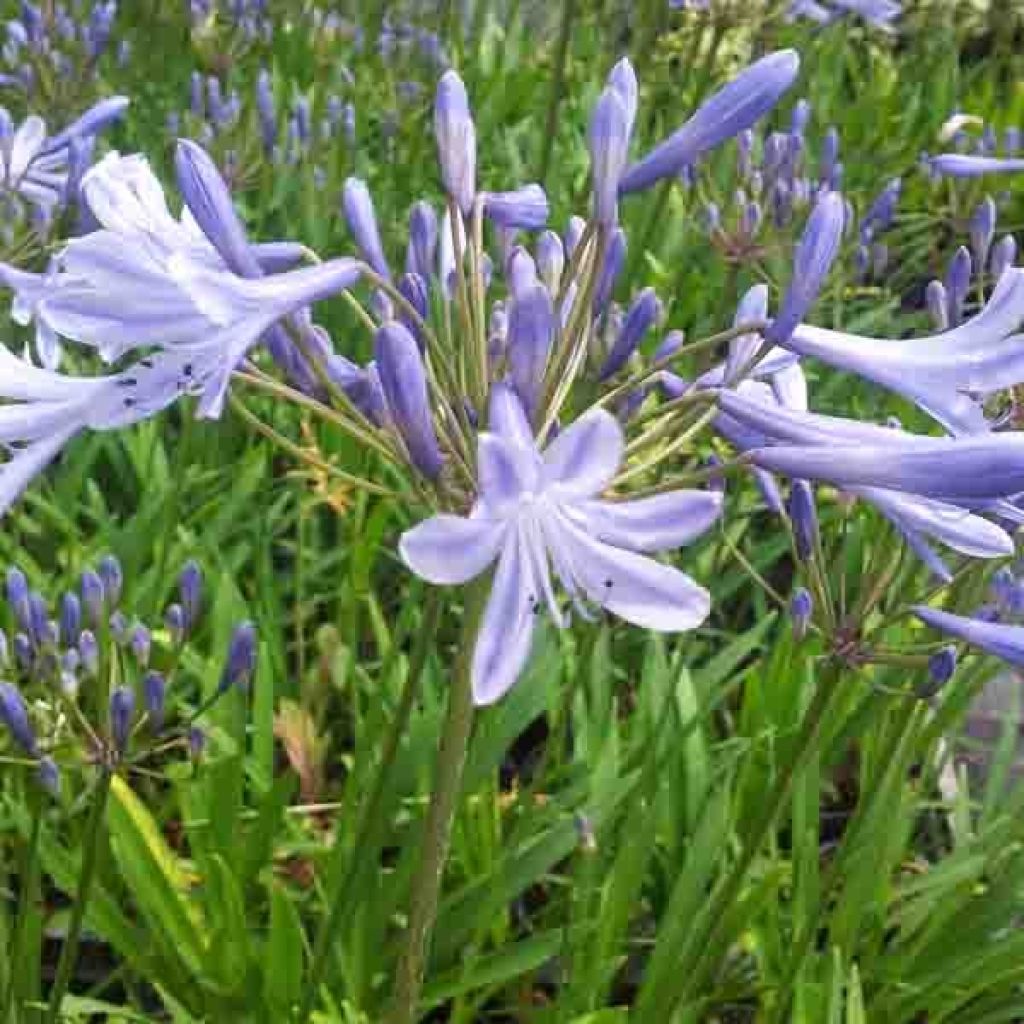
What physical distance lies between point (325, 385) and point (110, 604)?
0.59 m

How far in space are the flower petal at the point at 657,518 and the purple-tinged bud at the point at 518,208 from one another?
0.52 metres

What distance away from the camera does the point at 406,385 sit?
4.33 ft

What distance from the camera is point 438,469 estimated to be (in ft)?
4.54

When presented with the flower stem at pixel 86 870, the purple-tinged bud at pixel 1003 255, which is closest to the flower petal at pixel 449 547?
the flower stem at pixel 86 870

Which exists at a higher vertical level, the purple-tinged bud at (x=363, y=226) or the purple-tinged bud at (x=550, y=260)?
the purple-tinged bud at (x=363, y=226)

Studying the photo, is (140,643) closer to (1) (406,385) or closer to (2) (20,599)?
(2) (20,599)

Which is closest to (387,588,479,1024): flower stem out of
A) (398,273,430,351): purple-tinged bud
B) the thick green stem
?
the thick green stem

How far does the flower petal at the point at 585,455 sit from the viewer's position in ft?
4.03

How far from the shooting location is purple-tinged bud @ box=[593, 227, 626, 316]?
4.90 ft

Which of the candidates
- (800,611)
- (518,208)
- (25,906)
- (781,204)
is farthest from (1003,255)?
(25,906)

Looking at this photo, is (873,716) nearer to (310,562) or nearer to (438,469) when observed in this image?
(310,562)

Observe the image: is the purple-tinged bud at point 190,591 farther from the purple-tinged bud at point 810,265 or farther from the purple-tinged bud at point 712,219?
the purple-tinged bud at point 712,219

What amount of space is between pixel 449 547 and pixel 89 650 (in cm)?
80

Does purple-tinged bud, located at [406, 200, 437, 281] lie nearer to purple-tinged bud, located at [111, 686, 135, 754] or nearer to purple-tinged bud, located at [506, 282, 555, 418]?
purple-tinged bud, located at [506, 282, 555, 418]
